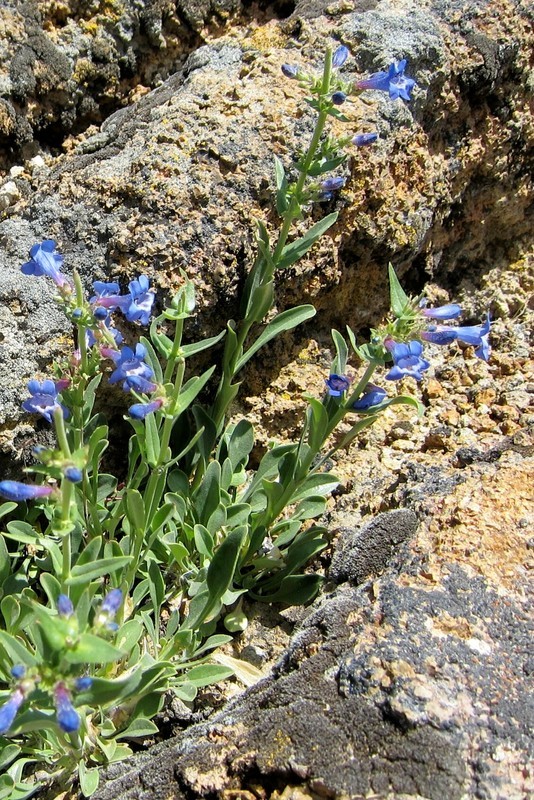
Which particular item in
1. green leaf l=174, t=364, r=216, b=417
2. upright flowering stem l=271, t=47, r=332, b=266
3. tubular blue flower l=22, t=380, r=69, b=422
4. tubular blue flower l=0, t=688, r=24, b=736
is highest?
upright flowering stem l=271, t=47, r=332, b=266

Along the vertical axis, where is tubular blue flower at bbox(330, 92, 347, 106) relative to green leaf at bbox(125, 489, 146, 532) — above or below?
above

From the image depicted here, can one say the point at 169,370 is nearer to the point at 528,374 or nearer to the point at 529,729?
the point at 529,729

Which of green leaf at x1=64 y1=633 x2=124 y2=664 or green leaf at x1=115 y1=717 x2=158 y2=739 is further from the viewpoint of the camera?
green leaf at x1=115 y1=717 x2=158 y2=739

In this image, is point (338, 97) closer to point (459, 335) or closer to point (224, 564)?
point (459, 335)

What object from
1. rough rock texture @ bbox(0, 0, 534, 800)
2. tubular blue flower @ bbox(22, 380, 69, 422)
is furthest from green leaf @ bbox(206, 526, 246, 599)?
tubular blue flower @ bbox(22, 380, 69, 422)

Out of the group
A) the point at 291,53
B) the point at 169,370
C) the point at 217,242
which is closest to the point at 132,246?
the point at 217,242

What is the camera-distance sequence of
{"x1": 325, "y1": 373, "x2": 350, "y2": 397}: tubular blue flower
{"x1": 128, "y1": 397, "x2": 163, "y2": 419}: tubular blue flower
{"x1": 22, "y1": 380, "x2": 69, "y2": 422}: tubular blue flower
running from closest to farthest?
{"x1": 128, "y1": 397, "x2": 163, "y2": 419}: tubular blue flower → {"x1": 22, "y1": 380, "x2": 69, "y2": 422}: tubular blue flower → {"x1": 325, "y1": 373, "x2": 350, "y2": 397}: tubular blue flower

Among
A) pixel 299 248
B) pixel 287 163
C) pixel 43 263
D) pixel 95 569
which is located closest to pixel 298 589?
pixel 95 569

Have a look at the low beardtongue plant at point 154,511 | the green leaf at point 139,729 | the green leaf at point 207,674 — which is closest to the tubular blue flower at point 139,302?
the low beardtongue plant at point 154,511

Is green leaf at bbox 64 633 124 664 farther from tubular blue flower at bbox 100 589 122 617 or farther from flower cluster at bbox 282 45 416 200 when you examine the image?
flower cluster at bbox 282 45 416 200
